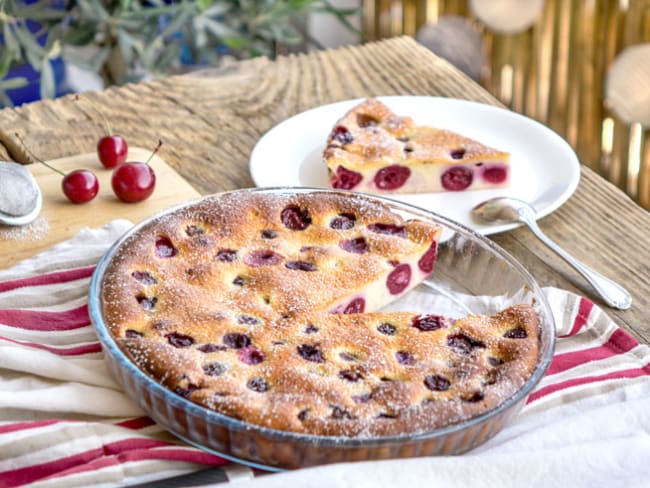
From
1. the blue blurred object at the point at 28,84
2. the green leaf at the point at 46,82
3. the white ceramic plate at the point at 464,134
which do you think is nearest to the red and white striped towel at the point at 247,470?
the white ceramic plate at the point at 464,134

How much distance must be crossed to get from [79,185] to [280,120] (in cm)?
56

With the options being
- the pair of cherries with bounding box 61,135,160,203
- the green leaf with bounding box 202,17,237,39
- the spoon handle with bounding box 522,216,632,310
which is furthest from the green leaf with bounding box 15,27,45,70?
the spoon handle with bounding box 522,216,632,310

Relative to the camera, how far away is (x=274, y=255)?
139cm

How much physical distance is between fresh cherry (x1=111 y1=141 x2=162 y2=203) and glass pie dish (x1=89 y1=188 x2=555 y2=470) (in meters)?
0.27

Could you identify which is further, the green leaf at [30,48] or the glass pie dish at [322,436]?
the green leaf at [30,48]

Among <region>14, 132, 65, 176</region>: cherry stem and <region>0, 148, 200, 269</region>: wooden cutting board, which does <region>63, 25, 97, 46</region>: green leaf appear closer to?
<region>14, 132, 65, 176</region>: cherry stem

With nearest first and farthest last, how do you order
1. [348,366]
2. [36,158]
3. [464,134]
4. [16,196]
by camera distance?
1. [348,366]
2. [16,196]
3. [36,158]
4. [464,134]

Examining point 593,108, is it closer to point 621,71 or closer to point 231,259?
point 621,71

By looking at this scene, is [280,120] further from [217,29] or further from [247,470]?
[217,29]

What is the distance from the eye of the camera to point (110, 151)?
1.80 meters

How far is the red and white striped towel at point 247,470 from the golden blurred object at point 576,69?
1737mm

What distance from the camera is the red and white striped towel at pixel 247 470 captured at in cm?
104

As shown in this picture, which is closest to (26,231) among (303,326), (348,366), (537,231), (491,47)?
(303,326)

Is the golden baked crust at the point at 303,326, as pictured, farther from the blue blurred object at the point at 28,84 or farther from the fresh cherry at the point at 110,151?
the blue blurred object at the point at 28,84
